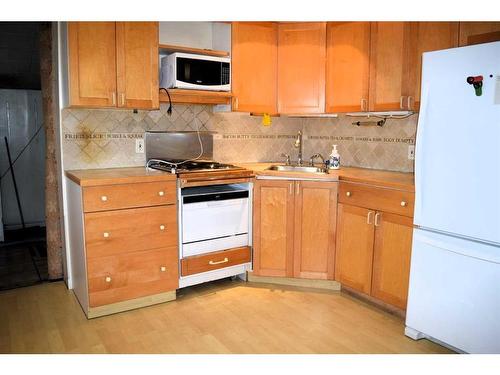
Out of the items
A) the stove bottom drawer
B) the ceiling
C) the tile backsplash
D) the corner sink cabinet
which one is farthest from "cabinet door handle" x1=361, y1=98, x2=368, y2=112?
the ceiling

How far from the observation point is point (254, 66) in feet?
11.0

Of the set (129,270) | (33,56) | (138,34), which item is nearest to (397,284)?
(129,270)

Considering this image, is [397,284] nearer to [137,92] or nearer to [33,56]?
[137,92]

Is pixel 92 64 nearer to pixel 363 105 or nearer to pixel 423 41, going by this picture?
pixel 363 105

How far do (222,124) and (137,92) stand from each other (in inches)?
35.7

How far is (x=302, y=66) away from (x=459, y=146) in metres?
1.60

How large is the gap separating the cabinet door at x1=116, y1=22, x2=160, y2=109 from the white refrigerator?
5.76ft

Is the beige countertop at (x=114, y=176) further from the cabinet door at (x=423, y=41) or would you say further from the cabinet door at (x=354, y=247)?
the cabinet door at (x=423, y=41)

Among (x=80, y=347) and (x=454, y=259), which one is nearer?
(x=454, y=259)

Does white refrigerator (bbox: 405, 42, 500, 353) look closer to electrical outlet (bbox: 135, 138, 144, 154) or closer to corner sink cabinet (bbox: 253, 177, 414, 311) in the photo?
corner sink cabinet (bbox: 253, 177, 414, 311)

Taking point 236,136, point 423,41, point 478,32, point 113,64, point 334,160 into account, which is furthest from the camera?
point 236,136

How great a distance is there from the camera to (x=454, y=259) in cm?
215

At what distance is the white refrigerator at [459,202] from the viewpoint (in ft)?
A: 6.50

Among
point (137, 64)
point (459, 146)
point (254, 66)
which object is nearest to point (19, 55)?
point (137, 64)
